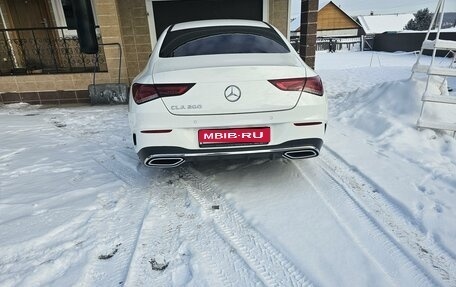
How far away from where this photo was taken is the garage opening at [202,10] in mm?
7195

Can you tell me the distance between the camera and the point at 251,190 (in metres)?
2.58

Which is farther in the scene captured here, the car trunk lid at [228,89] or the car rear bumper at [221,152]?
the car rear bumper at [221,152]

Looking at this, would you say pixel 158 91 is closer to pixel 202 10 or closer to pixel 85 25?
pixel 85 25

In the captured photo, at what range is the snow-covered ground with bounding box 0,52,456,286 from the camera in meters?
1.71

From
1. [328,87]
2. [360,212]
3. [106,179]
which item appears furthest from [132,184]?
[328,87]

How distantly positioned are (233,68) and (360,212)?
1.47 meters

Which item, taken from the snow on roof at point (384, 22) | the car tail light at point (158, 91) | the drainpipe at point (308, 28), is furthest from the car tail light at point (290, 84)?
the snow on roof at point (384, 22)

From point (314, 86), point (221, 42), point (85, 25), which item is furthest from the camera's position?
point (85, 25)

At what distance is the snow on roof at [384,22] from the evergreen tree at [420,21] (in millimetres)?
1152

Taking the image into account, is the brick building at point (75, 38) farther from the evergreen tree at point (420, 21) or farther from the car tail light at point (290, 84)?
the evergreen tree at point (420, 21)

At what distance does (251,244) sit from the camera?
1936mm

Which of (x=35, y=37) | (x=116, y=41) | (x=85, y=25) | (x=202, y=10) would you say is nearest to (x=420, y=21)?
(x=202, y=10)

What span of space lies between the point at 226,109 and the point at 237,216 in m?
0.81

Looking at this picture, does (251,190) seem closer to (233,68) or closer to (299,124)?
(299,124)
